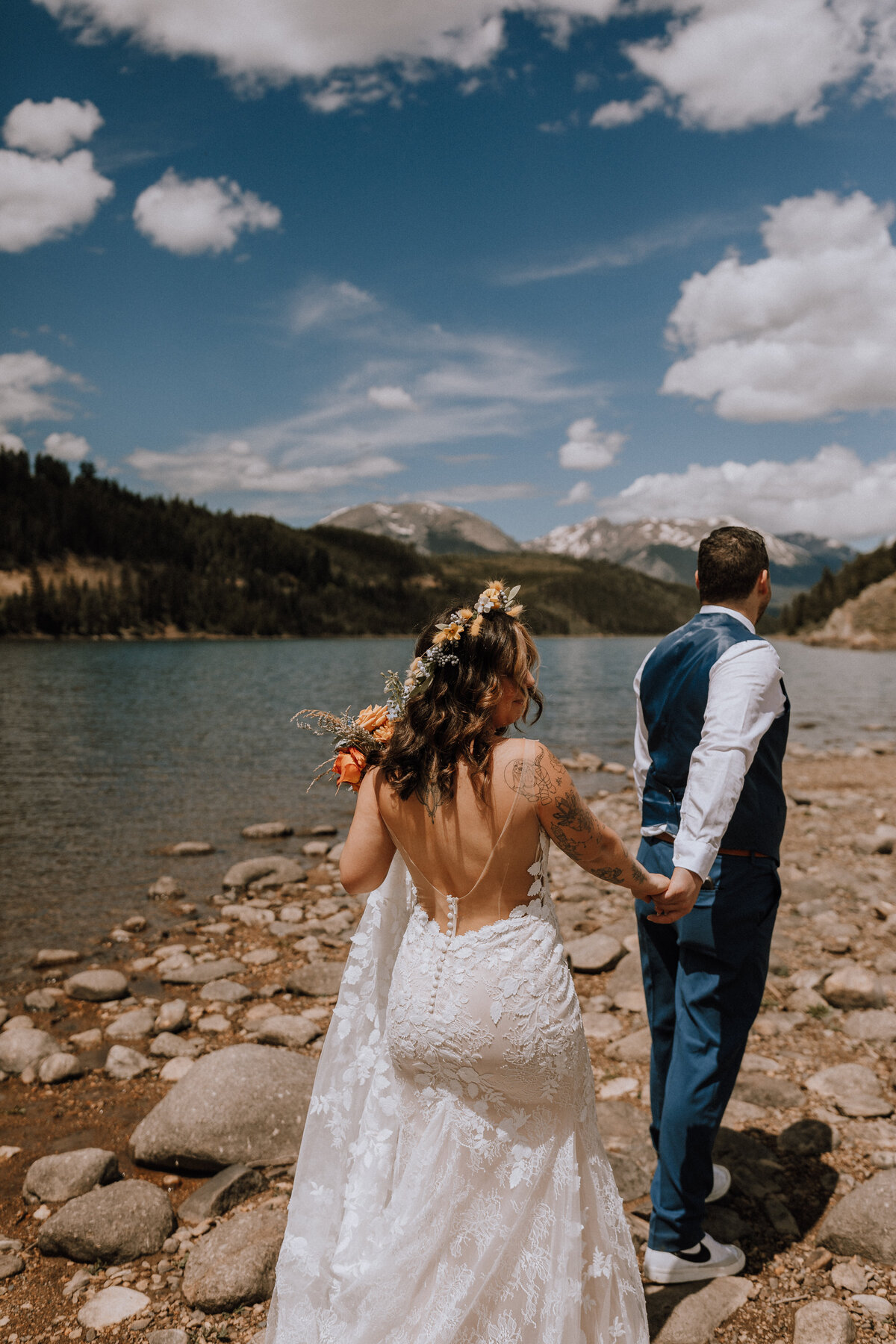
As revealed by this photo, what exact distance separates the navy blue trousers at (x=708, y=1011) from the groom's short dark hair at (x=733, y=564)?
1.31 meters

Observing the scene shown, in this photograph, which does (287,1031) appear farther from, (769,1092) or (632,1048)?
(769,1092)

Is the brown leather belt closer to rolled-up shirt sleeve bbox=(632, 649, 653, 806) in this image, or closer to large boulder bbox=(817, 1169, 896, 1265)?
rolled-up shirt sleeve bbox=(632, 649, 653, 806)

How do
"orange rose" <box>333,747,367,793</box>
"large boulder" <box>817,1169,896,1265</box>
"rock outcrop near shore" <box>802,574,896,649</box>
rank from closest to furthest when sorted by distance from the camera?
1. "orange rose" <box>333,747,367,793</box>
2. "large boulder" <box>817,1169,896,1265</box>
3. "rock outcrop near shore" <box>802,574,896,649</box>

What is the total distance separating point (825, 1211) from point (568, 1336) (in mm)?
2505

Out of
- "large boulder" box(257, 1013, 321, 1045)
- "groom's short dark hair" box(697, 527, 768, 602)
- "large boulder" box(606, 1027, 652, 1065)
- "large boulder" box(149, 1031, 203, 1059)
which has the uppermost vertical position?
"groom's short dark hair" box(697, 527, 768, 602)

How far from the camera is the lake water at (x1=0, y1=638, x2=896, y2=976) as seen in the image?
45.2ft

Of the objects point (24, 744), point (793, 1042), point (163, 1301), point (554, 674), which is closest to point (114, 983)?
point (163, 1301)

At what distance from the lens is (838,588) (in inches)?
6476

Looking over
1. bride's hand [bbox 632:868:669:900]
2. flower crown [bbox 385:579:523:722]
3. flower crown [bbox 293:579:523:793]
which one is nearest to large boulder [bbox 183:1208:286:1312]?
flower crown [bbox 293:579:523:793]

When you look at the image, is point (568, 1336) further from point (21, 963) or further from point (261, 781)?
point (261, 781)

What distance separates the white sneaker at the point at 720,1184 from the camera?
477 centimetres

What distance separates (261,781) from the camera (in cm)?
2316

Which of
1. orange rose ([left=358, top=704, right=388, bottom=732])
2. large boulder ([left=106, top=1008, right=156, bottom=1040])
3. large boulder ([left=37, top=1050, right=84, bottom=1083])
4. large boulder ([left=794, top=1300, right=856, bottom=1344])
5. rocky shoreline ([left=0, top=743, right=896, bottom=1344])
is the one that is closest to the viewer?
orange rose ([left=358, top=704, right=388, bottom=732])

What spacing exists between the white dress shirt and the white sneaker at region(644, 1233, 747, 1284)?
2057 mm
